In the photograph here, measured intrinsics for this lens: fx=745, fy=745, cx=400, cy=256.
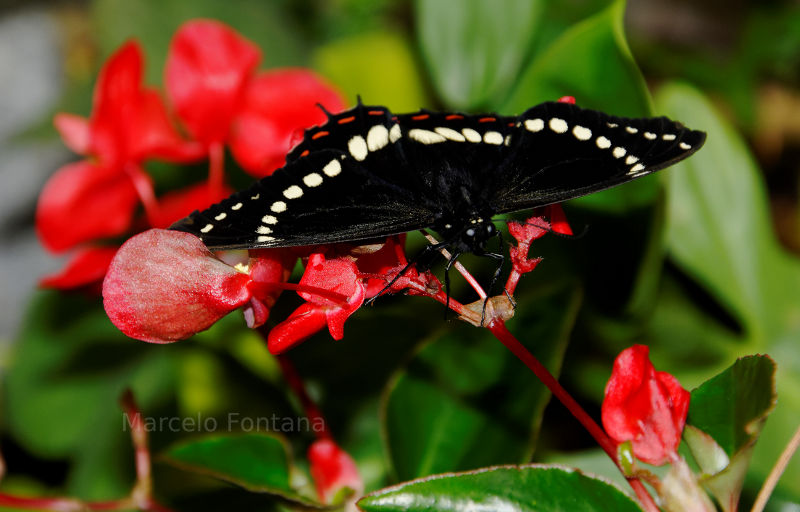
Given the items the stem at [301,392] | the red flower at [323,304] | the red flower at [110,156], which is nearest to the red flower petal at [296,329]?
the red flower at [323,304]

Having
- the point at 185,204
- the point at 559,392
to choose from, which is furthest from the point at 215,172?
the point at 559,392

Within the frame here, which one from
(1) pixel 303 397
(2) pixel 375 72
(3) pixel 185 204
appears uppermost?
(2) pixel 375 72

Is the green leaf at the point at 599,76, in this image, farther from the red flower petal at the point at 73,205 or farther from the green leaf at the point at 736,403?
the red flower petal at the point at 73,205

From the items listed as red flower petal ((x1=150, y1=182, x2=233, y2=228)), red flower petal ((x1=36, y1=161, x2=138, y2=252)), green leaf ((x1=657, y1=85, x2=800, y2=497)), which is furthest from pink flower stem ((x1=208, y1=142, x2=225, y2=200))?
green leaf ((x1=657, y1=85, x2=800, y2=497))

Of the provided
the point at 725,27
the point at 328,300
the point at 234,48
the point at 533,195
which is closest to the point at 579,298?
the point at 533,195

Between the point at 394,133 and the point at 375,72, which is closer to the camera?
the point at 394,133

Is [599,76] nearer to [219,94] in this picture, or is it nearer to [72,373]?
[219,94]

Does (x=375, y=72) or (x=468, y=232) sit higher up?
(x=375, y=72)

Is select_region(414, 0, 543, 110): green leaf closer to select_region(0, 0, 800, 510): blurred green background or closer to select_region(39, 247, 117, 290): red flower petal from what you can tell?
select_region(0, 0, 800, 510): blurred green background
